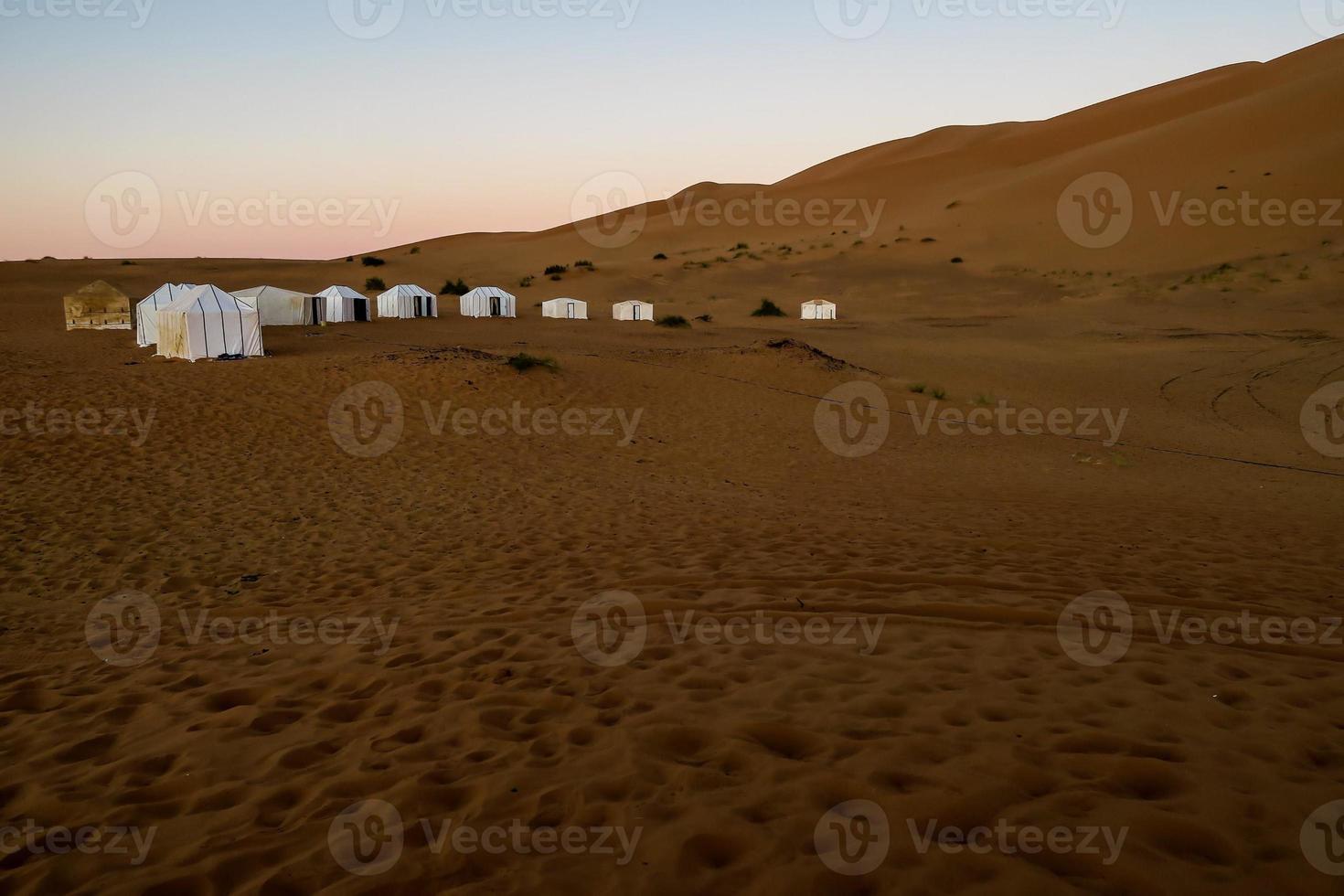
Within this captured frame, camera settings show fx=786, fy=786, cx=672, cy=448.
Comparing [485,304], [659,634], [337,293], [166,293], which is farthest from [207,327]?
[659,634]

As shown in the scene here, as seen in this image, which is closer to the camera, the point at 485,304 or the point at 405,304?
the point at 405,304

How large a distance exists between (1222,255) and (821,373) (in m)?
32.5

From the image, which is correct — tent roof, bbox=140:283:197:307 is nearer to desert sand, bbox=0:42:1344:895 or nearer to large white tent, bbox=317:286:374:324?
large white tent, bbox=317:286:374:324

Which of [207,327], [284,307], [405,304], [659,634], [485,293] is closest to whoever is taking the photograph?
[659,634]

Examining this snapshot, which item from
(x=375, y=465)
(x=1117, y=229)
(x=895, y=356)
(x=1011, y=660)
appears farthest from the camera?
(x=1117, y=229)

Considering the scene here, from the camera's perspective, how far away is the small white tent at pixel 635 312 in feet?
143

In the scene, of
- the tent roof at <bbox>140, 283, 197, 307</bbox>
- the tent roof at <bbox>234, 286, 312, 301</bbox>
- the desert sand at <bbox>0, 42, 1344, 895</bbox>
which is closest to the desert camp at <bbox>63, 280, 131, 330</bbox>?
the tent roof at <bbox>140, 283, 197, 307</bbox>

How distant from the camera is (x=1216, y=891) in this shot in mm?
2846

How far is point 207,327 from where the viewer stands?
2330 centimetres

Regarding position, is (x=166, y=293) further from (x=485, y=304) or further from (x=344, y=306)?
(x=485, y=304)

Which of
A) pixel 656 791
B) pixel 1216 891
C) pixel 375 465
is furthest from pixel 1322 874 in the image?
pixel 375 465

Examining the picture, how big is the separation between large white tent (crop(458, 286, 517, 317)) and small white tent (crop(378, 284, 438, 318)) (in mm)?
1988

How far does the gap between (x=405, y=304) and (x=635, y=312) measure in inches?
481

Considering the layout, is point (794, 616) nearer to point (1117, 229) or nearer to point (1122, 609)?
point (1122, 609)
